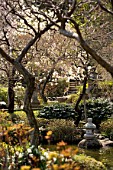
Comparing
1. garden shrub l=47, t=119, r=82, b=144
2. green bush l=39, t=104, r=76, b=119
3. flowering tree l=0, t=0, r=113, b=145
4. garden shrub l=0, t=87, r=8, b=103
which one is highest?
flowering tree l=0, t=0, r=113, b=145

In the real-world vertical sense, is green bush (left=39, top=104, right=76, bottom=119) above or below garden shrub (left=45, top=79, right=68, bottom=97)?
below

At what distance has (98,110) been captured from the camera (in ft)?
53.8

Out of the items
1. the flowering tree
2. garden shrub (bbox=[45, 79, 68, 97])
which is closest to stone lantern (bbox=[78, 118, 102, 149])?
the flowering tree

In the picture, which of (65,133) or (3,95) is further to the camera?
(3,95)

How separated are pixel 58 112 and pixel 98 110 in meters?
1.62

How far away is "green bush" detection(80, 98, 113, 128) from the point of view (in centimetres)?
1620

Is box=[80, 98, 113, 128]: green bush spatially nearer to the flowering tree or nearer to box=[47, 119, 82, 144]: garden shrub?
box=[47, 119, 82, 144]: garden shrub

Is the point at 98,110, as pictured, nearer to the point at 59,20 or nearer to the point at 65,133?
the point at 65,133

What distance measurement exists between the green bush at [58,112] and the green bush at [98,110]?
2.18ft

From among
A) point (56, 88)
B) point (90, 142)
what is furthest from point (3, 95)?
point (90, 142)

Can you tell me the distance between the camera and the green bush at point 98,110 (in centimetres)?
1620

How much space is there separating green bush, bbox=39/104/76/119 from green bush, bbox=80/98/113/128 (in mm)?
665

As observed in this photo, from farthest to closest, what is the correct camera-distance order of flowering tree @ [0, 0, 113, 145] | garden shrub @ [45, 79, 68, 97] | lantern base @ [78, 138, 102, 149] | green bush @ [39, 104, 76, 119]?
garden shrub @ [45, 79, 68, 97]
green bush @ [39, 104, 76, 119]
lantern base @ [78, 138, 102, 149]
flowering tree @ [0, 0, 113, 145]

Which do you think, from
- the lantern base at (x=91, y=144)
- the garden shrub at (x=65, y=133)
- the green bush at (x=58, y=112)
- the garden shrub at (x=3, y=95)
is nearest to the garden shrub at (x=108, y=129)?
the garden shrub at (x=65, y=133)
